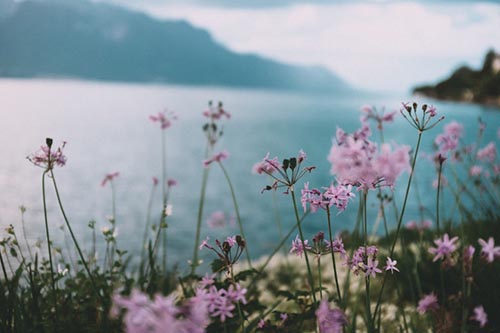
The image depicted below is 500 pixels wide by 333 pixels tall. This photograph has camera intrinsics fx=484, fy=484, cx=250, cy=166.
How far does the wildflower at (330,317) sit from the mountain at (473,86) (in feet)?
321

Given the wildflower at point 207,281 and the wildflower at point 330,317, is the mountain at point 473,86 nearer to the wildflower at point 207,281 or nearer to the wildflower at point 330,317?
the wildflower at point 207,281

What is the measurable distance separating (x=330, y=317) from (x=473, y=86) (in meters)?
115

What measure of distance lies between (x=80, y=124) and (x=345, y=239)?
1553 inches

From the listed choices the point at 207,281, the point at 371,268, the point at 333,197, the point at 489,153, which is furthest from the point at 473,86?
the point at 207,281

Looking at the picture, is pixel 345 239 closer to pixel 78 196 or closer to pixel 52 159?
pixel 52 159

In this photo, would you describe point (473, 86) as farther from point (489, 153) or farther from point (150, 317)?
point (150, 317)

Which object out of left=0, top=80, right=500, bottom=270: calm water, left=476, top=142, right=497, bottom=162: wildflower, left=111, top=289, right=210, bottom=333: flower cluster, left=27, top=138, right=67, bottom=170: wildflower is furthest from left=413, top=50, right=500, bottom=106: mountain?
left=111, top=289, right=210, bottom=333: flower cluster

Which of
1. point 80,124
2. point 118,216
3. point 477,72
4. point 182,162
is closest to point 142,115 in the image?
point 80,124

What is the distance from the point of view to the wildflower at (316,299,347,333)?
1.17 meters

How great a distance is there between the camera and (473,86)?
104500mm

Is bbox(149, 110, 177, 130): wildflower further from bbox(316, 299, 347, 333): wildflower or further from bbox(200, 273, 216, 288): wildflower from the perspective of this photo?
bbox(316, 299, 347, 333): wildflower

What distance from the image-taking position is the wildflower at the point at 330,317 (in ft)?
3.85

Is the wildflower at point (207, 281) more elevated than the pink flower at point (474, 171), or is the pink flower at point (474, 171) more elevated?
the wildflower at point (207, 281)

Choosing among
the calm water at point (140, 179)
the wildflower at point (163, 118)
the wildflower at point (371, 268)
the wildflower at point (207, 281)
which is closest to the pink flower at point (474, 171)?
the wildflower at point (163, 118)
